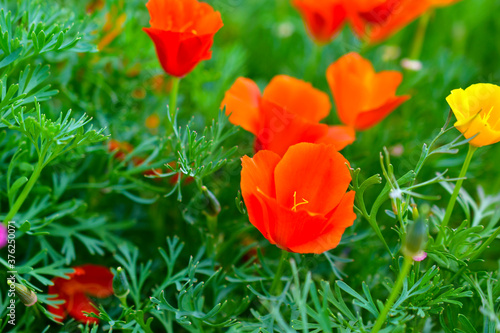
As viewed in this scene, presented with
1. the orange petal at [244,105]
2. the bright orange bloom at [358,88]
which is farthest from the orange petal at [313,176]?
the bright orange bloom at [358,88]

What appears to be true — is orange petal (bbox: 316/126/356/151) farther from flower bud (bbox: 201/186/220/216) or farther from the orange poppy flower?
the orange poppy flower

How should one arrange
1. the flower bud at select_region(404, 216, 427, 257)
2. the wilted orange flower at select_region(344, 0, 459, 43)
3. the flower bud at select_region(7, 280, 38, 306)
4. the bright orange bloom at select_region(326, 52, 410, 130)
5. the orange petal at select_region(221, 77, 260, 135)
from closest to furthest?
the flower bud at select_region(404, 216, 427, 257)
the flower bud at select_region(7, 280, 38, 306)
the orange petal at select_region(221, 77, 260, 135)
the bright orange bloom at select_region(326, 52, 410, 130)
the wilted orange flower at select_region(344, 0, 459, 43)

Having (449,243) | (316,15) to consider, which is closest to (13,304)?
(449,243)

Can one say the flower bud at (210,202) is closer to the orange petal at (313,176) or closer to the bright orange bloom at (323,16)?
the orange petal at (313,176)

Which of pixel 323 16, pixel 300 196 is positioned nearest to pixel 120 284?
pixel 300 196

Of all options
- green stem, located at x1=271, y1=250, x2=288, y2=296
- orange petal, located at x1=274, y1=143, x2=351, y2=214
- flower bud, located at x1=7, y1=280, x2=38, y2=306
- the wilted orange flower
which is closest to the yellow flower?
orange petal, located at x1=274, y1=143, x2=351, y2=214

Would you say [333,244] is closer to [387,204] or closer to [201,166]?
[201,166]

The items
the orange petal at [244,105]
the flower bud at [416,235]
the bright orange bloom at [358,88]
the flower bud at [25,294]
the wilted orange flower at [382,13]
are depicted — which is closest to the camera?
the flower bud at [416,235]
